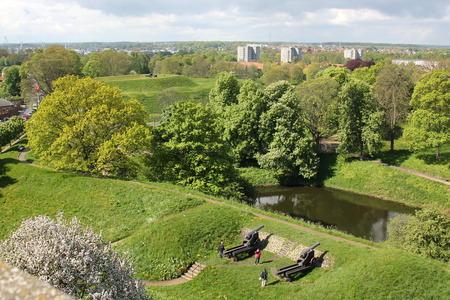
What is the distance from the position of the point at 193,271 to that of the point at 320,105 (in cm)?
3286

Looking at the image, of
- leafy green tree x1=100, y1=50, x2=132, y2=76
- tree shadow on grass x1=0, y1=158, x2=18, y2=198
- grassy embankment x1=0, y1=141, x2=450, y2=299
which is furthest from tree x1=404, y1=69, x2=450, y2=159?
leafy green tree x1=100, y1=50, x2=132, y2=76

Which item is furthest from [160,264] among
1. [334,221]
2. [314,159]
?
[314,159]

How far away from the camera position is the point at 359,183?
42.6 metres

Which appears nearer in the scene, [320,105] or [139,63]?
[320,105]

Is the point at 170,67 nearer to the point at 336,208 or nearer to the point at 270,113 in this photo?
the point at 270,113

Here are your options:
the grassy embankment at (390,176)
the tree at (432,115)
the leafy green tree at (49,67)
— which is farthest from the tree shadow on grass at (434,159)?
the leafy green tree at (49,67)

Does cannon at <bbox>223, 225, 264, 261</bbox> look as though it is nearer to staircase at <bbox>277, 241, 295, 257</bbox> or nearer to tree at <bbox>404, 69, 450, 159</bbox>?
staircase at <bbox>277, 241, 295, 257</bbox>

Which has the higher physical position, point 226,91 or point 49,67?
point 49,67

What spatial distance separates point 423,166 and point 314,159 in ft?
41.6

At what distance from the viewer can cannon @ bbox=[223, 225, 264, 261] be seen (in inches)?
863

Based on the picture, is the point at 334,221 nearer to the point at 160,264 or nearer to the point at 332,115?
the point at 332,115

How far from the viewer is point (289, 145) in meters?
42.6

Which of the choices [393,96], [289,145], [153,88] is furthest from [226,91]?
[153,88]

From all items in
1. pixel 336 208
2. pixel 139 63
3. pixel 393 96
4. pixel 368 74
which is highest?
pixel 139 63
